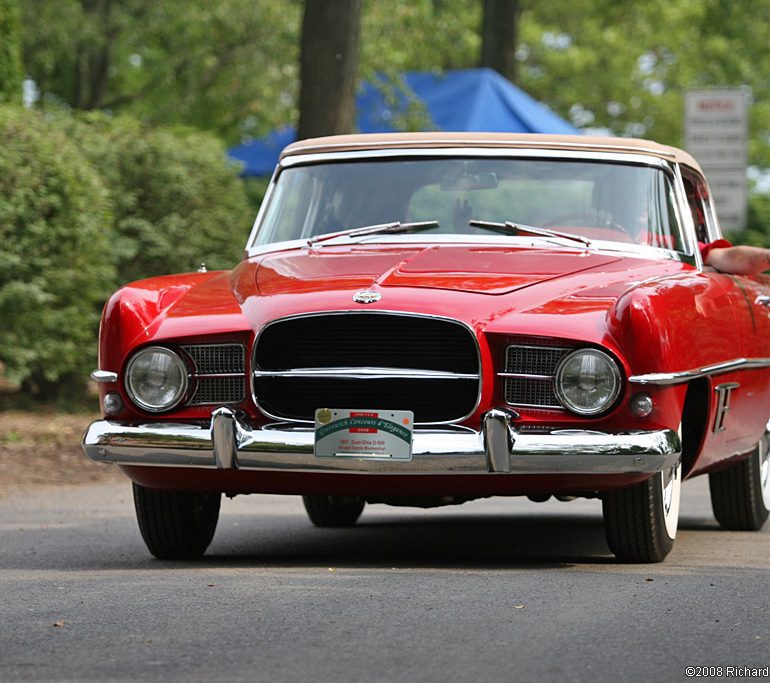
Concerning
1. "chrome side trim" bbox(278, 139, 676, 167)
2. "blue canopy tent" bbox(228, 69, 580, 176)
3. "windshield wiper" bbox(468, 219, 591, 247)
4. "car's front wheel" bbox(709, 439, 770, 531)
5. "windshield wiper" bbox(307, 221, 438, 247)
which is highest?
"chrome side trim" bbox(278, 139, 676, 167)

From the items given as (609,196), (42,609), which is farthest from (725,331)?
(42,609)

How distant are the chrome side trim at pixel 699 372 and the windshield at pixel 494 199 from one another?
65 centimetres

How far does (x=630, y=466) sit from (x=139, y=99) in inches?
1003

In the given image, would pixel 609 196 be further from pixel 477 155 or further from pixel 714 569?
pixel 714 569

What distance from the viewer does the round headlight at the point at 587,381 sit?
252 inches

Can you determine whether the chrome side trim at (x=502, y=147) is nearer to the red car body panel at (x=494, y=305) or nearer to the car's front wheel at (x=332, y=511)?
the red car body panel at (x=494, y=305)

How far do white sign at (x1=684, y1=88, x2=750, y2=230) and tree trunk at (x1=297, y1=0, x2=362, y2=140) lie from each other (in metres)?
4.70

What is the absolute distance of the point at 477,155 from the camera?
809 cm

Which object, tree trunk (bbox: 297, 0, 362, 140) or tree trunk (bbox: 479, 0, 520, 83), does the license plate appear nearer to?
tree trunk (bbox: 297, 0, 362, 140)

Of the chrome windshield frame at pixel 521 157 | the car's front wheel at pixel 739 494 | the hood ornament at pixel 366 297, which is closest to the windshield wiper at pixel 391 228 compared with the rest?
the chrome windshield frame at pixel 521 157

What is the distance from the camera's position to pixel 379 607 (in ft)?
18.4

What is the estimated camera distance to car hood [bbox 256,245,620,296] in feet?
22.0

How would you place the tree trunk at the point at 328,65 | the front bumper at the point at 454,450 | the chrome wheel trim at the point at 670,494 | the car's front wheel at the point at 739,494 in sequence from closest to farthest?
the front bumper at the point at 454,450 < the chrome wheel trim at the point at 670,494 < the car's front wheel at the point at 739,494 < the tree trunk at the point at 328,65

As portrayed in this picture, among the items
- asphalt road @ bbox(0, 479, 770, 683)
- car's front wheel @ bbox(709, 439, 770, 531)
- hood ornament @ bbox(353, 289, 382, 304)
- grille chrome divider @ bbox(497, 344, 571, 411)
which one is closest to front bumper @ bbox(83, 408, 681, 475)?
grille chrome divider @ bbox(497, 344, 571, 411)
